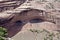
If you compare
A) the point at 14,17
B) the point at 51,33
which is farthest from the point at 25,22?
the point at 51,33

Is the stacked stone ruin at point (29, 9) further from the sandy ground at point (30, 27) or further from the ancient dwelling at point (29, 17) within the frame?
the sandy ground at point (30, 27)

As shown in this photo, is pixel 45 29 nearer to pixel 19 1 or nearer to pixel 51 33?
pixel 51 33

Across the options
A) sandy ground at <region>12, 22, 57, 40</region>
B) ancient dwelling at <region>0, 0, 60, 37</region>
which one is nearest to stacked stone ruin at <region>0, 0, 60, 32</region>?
ancient dwelling at <region>0, 0, 60, 37</region>

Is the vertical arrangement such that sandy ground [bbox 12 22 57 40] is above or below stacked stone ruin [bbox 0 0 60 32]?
below

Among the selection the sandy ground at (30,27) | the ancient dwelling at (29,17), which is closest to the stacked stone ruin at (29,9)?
the ancient dwelling at (29,17)

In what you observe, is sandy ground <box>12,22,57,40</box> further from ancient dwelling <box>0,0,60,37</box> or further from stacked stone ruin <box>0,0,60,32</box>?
stacked stone ruin <box>0,0,60,32</box>

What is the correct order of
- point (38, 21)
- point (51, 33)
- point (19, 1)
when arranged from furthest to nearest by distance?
point (19, 1), point (38, 21), point (51, 33)

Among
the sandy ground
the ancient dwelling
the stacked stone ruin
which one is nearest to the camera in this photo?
the sandy ground

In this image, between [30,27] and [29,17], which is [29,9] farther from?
[30,27]
